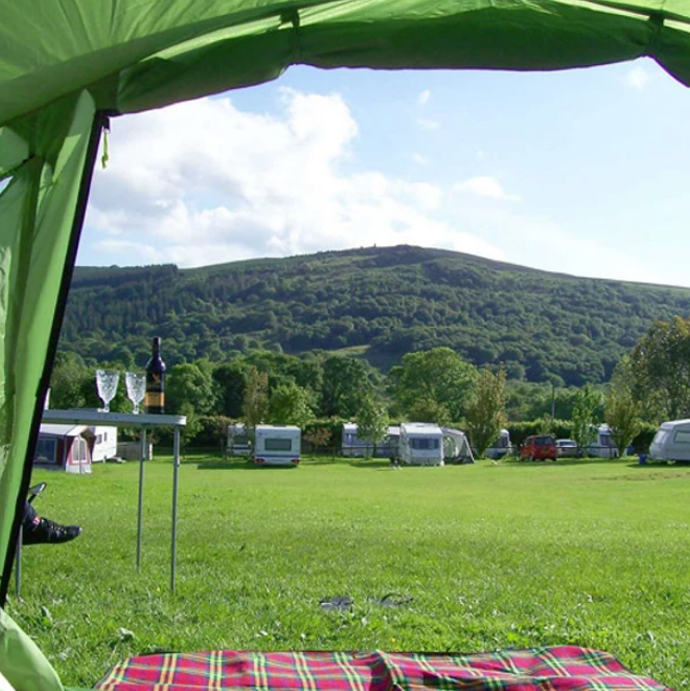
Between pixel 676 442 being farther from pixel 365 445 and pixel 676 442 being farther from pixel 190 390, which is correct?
pixel 190 390

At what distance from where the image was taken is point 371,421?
34719 mm

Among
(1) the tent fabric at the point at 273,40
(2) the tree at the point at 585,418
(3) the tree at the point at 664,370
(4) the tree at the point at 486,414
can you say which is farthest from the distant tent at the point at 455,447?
(1) the tent fabric at the point at 273,40

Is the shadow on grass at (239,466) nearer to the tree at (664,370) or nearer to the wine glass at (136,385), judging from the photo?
the tree at (664,370)

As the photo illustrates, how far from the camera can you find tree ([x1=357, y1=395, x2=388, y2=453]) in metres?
34.4

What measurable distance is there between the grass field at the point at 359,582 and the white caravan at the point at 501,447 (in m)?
25.0

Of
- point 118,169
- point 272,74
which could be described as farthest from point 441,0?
point 118,169

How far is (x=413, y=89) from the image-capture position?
3.47 m

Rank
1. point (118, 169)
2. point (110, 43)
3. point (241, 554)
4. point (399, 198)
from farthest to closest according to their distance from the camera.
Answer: point (241, 554), point (399, 198), point (118, 169), point (110, 43)

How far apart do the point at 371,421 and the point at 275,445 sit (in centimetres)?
636

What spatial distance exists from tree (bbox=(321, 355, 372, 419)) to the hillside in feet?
A: 83.8

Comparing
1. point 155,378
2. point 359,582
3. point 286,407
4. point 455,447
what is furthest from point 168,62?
point 286,407

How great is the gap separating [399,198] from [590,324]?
318 ft

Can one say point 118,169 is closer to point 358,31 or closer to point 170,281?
point 358,31

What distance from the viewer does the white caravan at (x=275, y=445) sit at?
96.0ft
